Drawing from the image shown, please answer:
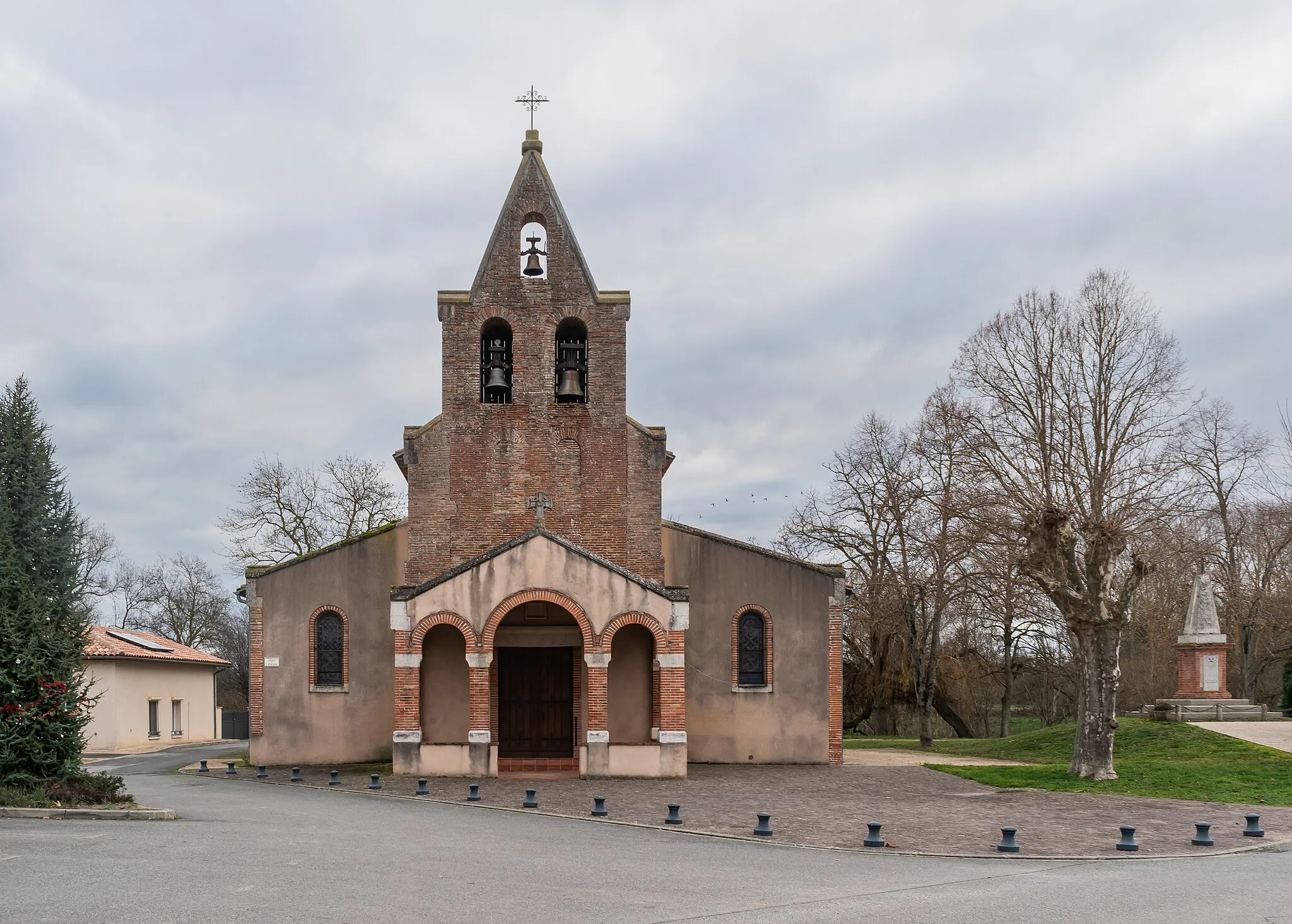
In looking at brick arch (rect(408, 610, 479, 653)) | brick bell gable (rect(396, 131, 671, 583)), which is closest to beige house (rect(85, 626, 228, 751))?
brick bell gable (rect(396, 131, 671, 583))

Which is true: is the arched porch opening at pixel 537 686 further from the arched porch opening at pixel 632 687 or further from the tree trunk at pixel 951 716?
the tree trunk at pixel 951 716

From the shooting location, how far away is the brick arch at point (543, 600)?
67.9 feet

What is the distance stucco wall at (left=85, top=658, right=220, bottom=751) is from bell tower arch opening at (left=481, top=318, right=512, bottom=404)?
16476mm

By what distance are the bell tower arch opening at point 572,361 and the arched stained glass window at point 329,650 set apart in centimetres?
732

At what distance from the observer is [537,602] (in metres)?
22.0

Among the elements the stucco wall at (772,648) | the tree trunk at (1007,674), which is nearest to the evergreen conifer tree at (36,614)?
the stucco wall at (772,648)

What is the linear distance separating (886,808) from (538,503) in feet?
32.8

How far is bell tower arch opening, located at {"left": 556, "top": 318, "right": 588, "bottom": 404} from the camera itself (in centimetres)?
2400

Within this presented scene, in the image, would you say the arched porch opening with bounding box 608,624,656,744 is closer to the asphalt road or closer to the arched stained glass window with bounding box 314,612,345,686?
the arched stained glass window with bounding box 314,612,345,686

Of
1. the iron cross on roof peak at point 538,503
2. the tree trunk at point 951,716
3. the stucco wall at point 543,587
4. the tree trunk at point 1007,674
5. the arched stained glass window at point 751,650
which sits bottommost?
the tree trunk at point 951,716

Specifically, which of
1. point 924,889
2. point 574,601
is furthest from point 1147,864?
point 574,601

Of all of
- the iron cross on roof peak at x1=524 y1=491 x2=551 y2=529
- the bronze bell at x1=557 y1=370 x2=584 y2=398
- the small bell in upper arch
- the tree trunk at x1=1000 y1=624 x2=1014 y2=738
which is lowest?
the tree trunk at x1=1000 y1=624 x2=1014 y2=738

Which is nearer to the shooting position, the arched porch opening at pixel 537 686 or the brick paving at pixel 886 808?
the brick paving at pixel 886 808

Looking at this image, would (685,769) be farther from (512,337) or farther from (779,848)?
(512,337)
